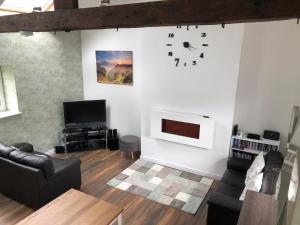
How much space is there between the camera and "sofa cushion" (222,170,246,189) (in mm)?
3562

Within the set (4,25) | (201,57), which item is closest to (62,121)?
(4,25)

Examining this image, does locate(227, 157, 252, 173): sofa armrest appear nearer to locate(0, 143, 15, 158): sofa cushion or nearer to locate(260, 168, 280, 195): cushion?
locate(260, 168, 280, 195): cushion

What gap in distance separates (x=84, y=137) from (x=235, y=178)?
3515 mm

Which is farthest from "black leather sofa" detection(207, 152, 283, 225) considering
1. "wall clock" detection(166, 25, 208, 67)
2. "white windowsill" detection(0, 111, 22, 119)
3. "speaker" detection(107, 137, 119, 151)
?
"white windowsill" detection(0, 111, 22, 119)

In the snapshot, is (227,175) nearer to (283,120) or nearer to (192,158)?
(192,158)

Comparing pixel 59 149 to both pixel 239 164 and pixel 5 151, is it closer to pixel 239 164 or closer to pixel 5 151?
pixel 5 151

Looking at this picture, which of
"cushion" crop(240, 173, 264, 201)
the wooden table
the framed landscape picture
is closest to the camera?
the wooden table

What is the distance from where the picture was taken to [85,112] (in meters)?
5.58

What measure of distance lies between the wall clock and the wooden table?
8.96 feet

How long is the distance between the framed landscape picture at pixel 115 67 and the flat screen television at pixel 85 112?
1.98 ft

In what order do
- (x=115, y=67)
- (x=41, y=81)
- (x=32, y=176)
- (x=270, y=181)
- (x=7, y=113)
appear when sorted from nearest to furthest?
(x=270, y=181), (x=32, y=176), (x=7, y=113), (x=41, y=81), (x=115, y=67)

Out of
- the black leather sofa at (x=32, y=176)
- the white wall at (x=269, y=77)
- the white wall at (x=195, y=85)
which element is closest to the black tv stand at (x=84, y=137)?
the white wall at (x=195, y=85)

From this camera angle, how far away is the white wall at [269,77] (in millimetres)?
3828

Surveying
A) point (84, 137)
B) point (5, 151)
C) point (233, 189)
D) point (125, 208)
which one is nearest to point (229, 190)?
point (233, 189)
